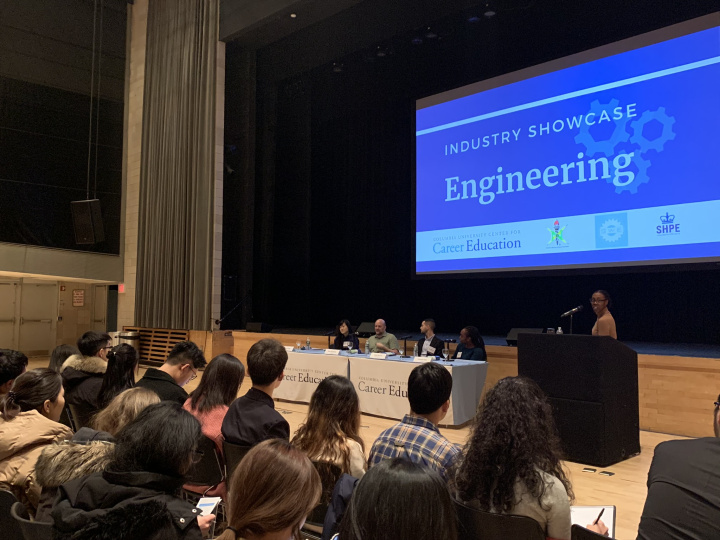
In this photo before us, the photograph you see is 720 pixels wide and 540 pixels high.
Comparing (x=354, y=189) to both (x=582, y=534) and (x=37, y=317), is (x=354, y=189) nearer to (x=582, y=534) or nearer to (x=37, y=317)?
(x=37, y=317)

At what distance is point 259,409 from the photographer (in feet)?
8.09

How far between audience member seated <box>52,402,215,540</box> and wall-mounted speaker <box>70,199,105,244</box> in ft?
28.8

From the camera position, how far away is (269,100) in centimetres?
1120

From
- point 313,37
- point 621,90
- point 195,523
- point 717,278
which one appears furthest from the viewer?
point 313,37

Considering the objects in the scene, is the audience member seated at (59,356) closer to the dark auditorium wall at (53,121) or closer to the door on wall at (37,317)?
the dark auditorium wall at (53,121)

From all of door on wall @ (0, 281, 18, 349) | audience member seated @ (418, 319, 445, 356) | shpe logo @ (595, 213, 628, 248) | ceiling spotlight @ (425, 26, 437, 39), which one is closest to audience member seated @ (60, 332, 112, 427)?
audience member seated @ (418, 319, 445, 356)

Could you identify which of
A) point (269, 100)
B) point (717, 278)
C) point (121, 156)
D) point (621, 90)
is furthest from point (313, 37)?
point (717, 278)

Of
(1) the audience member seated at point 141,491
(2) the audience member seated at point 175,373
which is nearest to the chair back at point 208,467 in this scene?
(2) the audience member seated at point 175,373

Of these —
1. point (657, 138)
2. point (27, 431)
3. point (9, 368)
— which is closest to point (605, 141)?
point (657, 138)

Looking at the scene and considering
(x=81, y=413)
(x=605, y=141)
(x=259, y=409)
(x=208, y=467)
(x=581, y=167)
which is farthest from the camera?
(x=581, y=167)

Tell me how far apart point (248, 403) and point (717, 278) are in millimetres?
6476

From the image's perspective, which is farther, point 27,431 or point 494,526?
point 27,431

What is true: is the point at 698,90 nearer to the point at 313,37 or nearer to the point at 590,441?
the point at 590,441

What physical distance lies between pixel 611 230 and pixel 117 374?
5.06 m
